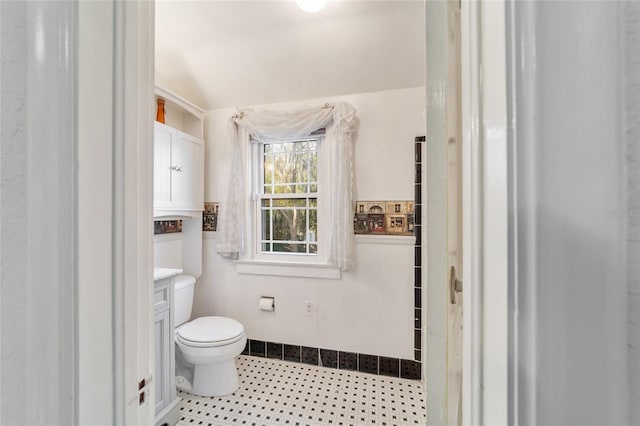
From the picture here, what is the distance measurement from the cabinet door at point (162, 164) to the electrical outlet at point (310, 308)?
50.5 inches

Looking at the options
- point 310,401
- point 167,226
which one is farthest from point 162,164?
point 310,401

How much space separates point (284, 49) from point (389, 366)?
241cm

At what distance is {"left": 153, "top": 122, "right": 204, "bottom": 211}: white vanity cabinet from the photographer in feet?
6.36

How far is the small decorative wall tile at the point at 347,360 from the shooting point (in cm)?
216

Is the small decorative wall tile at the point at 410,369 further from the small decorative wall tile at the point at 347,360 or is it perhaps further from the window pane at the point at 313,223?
the window pane at the point at 313,223

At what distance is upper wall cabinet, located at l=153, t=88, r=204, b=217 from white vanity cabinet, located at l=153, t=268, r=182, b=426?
0.54 m

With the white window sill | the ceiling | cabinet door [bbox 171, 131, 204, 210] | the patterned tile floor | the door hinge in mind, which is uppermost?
the ceiling

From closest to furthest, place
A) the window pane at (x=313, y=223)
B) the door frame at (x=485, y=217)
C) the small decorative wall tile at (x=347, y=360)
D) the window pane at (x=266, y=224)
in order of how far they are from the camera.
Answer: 1. the door frame at (x=485, y=217)
2. the small decorative wall tile at (x=347, y=360)
3. the window pane at (x=313, y=223)
4. the window pane at (x=266, y=224)

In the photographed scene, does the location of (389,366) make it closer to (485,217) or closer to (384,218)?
(384,218)

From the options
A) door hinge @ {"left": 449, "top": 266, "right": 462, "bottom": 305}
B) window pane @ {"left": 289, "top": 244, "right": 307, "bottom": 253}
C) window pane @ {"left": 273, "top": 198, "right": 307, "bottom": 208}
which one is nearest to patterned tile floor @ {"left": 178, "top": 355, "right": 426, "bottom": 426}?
window pane @ {"left": 289, "top": 244, "right": 307, "bottom": 253}

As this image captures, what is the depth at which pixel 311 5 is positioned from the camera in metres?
1.57

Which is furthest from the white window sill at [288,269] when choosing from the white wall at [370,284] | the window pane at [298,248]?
the window pane at [298,248]

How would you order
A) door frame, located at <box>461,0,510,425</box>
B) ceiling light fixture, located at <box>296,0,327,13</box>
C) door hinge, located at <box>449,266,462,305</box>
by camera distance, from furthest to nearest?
1. ceiling light fixture, located at <box>296,0,327,13</box>
2. door hinge, located at <box>449,266,462,305</box>
3. door frame, located at <box>461,0,510,425</box>

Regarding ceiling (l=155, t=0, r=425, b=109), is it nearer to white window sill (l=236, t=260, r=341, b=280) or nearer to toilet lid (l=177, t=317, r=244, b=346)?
white window sill (l=236, t=260, r=341, b=280)
